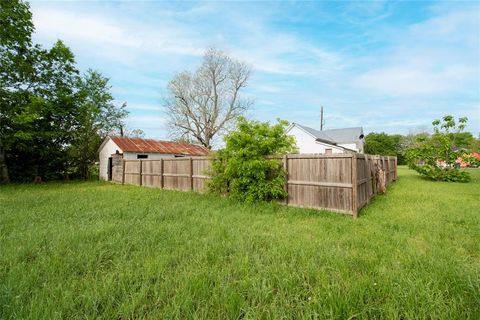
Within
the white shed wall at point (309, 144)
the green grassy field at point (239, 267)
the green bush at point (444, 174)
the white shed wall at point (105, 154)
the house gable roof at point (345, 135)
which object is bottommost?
the green grassy field at point (239, 267)

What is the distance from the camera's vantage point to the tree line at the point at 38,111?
13.1 m

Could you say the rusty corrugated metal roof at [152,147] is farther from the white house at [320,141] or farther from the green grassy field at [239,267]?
the green grassy field at [239,267]

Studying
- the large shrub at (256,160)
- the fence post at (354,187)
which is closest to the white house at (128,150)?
the large shrub at (256,160)

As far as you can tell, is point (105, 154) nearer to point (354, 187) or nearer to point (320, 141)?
point (354, 187)

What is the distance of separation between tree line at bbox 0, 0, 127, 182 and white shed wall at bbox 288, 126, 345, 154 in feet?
61.5

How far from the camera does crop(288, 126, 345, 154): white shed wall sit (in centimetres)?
2373

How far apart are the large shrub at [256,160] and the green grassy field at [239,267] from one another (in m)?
1.76

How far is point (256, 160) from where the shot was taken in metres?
6.88

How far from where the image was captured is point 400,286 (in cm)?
239

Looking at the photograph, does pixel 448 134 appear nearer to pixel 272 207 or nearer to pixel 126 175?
pixel 272 207

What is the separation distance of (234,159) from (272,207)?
1.77 meters

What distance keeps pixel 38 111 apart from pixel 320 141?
2222cm

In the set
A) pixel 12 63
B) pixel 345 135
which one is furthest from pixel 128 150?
pixel 345 135

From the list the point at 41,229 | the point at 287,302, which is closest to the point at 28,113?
the point at 41,229
